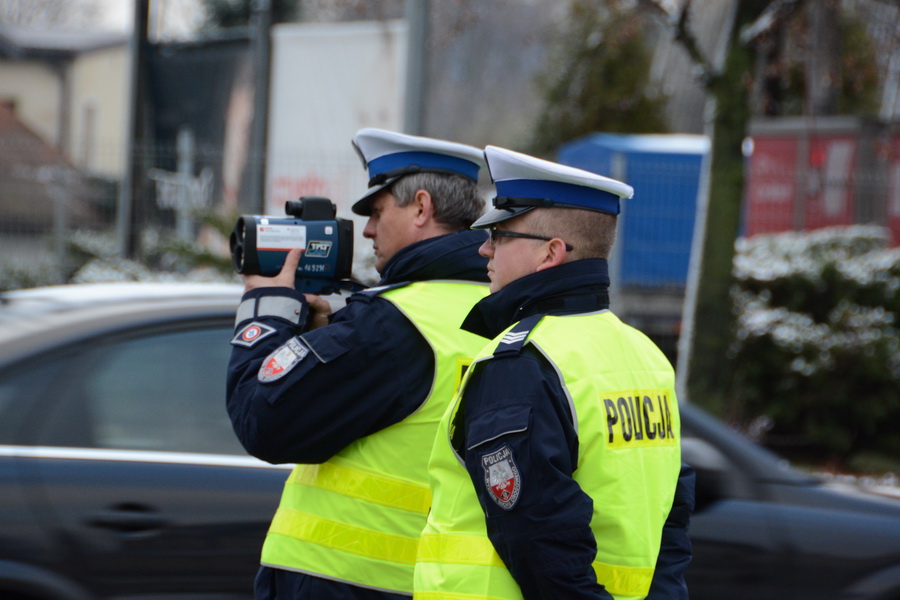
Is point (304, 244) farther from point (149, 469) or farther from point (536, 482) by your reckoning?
point (149, 469)

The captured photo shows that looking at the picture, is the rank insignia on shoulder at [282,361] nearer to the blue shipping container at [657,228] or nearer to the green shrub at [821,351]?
the green shrub at [821,351]

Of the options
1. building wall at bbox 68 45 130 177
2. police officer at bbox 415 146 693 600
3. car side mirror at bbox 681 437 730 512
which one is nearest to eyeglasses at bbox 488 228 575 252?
police officer at bbox 415 146 693 600

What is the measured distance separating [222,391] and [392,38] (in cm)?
589

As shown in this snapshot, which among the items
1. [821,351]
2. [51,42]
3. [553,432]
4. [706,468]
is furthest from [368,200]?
[51,42]

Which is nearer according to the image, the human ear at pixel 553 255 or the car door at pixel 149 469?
the human ear at pixel 553 255

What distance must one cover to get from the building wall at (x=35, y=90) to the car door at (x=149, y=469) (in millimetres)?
28912

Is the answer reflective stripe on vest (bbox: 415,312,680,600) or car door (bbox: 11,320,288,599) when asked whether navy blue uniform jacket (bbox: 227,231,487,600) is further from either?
car door (bbox: 11,320,288,599)

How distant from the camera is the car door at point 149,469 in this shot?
3.17 m

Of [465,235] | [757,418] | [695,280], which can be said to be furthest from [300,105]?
[465,235]

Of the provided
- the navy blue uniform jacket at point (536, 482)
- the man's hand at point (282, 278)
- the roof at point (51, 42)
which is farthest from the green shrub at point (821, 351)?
the roof at point (51, 42)

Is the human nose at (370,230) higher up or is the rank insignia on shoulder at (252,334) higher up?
the human nose at (370,230)

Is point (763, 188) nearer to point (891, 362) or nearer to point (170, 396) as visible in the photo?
point (891, 362)

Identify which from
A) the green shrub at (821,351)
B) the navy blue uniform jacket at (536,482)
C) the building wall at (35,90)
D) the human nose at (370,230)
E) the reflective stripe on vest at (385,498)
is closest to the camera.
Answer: the navy blue uniform jacket at (536,482)

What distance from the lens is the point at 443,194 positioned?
8.27 ft
